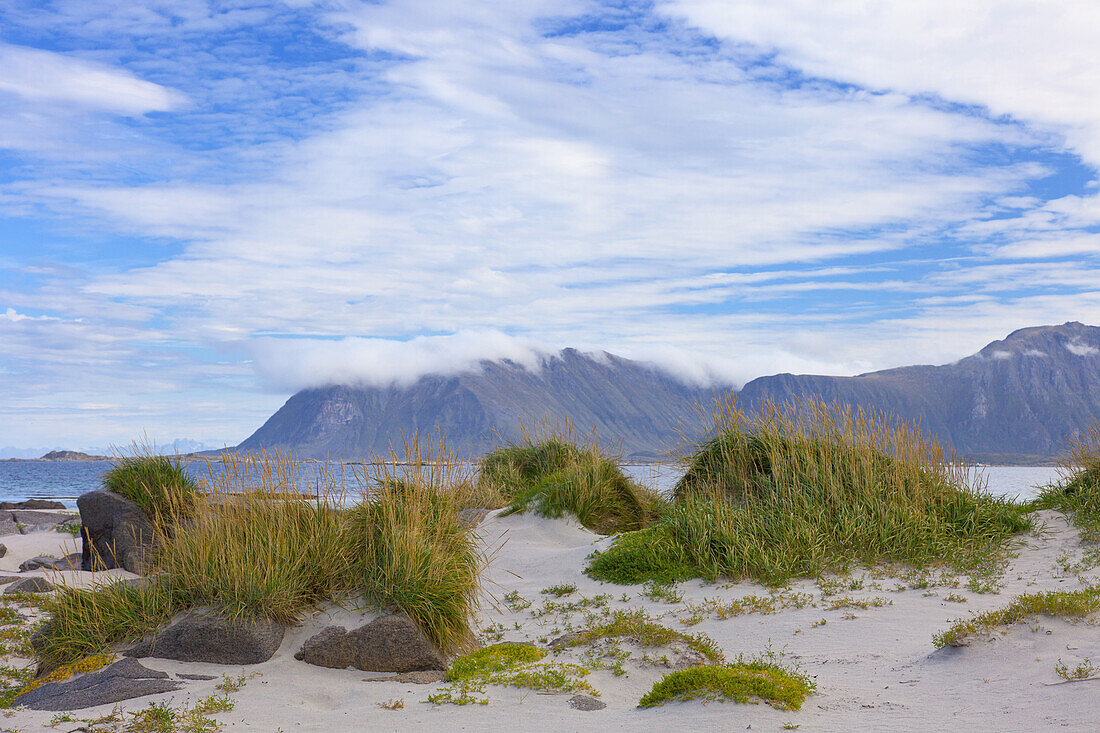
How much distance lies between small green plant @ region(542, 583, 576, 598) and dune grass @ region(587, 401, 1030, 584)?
474 millimetres

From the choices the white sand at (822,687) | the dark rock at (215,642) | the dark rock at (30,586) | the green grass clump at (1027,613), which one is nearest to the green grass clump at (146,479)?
the dark rock at (30,586)

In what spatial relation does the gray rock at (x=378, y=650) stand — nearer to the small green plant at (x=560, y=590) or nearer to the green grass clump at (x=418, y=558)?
the green grass clump at (x=418, y=558)

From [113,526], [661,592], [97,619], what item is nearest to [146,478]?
[113,526]

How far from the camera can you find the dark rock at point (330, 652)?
22.0 ft

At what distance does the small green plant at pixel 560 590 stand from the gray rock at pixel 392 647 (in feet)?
11.3

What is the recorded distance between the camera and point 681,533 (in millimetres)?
10508

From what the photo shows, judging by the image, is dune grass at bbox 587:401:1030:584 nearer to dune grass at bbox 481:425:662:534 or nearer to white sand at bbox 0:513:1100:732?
white sand at bbox 0:513:1100:732

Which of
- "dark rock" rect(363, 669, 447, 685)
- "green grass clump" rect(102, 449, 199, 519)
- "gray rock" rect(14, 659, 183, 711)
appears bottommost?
"dark rock" rect(363, 669, 447, 685)

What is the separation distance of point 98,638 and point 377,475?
2789 mm

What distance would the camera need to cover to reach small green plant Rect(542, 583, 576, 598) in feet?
32.9

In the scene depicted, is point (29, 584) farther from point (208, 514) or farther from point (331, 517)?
point (331, 517)

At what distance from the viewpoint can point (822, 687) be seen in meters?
5.90

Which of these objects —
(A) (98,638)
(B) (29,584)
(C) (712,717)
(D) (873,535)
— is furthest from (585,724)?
(B) (29,584)

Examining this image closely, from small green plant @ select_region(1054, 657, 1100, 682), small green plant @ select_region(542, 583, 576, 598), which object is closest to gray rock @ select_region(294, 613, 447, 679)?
small green plant @ select_region(542, 583, 576, 598)
